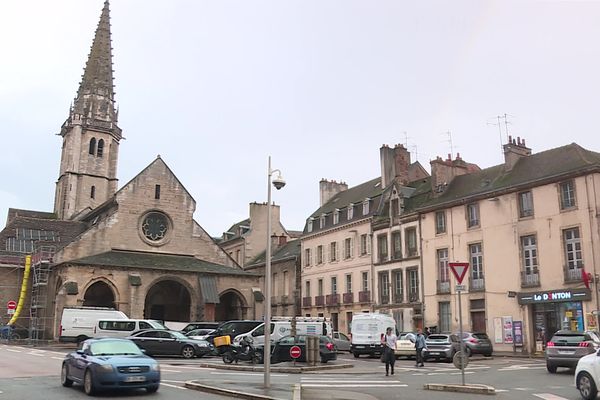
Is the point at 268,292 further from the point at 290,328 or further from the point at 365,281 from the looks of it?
the point at 365,281

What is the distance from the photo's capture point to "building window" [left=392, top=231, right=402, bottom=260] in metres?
39.4

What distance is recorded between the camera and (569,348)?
61.1 ft

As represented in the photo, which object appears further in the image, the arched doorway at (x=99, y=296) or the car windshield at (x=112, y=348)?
the arched doorway at (x=99, y=296)

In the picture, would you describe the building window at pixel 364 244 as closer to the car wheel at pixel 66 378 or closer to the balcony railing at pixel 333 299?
the balcony railing at pixel 333 299

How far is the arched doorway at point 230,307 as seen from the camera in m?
45.8

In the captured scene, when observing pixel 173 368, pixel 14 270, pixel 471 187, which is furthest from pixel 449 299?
pixel 14 270

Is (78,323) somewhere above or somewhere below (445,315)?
below

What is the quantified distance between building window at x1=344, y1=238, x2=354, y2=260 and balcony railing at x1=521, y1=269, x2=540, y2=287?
1479 cm

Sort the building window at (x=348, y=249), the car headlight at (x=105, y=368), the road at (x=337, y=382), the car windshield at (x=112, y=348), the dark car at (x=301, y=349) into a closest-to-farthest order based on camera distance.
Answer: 1. the car headlight at (x=105, y=368)
2. the road at (x=337, y=382)
3. the car windshield at (x=112, y=348)
4. the dark car at (x=301, y=349)
5. the building window at (x=348, y=249)

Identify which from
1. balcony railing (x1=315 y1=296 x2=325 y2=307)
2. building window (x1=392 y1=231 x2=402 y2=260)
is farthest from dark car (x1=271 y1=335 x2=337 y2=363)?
balcony railing (x1=315 y1=296 x2=325 y2=307)

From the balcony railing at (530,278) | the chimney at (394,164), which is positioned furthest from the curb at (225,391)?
the chimney at (394,164)

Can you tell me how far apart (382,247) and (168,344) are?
19.3 meters

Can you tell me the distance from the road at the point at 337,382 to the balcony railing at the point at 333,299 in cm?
2283

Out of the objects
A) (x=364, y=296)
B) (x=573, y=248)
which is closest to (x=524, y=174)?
(x=573, y=248)
